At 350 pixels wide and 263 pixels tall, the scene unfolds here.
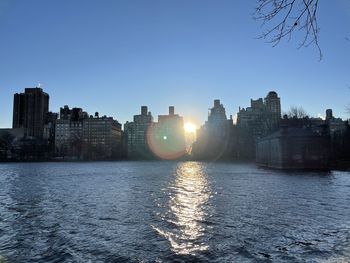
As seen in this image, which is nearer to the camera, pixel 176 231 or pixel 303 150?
pixel 176 231

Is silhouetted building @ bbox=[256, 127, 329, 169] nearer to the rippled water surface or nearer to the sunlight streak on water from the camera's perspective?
the rippled water surface

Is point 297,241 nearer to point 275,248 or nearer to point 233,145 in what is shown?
point 275,248

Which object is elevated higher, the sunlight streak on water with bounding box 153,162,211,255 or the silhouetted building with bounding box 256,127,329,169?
the silhouetted building with bounding box 256,127,329,169

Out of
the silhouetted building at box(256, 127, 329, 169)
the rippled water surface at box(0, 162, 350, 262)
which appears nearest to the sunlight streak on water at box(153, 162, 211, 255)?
the rippled water surface at box(0, 162, 350, 262)

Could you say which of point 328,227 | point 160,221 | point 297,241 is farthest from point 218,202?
point 297,241

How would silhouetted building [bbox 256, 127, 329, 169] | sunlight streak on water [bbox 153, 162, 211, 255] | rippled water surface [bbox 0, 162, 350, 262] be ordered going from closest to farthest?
rippled water surface [bbox 0, 162, 350, 262] → sunlight streak on water [bbox 153, 162, 211, 255] → silhouetted building [bbox 256, 127, 329, 169]

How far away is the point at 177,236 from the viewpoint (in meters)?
17.9

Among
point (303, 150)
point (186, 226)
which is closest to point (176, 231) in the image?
point (186, 226)

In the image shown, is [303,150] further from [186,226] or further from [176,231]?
[176,231]

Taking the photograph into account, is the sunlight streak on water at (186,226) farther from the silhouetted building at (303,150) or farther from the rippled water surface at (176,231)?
the silhouetted building at (303,150)

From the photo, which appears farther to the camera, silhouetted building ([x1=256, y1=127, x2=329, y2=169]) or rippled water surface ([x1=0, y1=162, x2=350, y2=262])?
silhouetted building ([x1=256, y1=127, x2=329, y2=169])

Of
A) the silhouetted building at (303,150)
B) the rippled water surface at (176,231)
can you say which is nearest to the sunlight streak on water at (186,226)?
the rippled water surface at (176,231)

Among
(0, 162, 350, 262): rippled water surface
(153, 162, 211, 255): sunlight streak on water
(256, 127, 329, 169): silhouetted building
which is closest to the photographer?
(0, 162, 350, 262): rippled water surface

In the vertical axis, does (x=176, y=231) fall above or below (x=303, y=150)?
below
